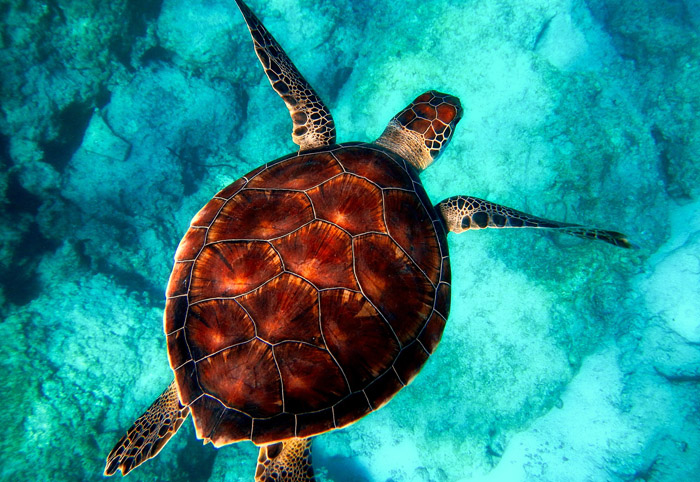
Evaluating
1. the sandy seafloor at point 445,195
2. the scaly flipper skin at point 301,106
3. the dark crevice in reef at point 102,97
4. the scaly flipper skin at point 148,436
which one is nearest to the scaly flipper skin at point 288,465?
the scaly flipper skin at point 148,436

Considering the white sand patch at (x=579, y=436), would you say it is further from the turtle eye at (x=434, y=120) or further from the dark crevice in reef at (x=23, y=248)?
the dark crevice in reef at (x=23, y=248)

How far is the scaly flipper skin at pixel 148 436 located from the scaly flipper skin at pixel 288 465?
69 cm

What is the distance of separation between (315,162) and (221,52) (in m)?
5.16

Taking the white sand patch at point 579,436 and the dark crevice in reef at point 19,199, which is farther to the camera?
the white sand patch at point 579,436

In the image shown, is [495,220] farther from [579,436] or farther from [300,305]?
[579,436]

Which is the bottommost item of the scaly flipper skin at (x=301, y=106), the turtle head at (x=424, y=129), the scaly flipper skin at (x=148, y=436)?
the scaly flipper skin at (x=148, y=436)

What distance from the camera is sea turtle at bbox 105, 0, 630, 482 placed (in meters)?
1.68

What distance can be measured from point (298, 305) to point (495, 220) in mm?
2126

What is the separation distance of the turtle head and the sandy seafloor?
2.46 meters

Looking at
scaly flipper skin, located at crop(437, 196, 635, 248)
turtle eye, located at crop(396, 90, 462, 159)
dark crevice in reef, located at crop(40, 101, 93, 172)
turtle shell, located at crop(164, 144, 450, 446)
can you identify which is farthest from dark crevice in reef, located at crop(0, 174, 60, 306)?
scaly flipper skin, located at crop(437, 196, 635, 248)

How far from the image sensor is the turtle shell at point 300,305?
5.50 ft

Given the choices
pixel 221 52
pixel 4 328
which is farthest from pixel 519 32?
pixel 4 328

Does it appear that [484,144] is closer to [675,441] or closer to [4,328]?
[675,441]

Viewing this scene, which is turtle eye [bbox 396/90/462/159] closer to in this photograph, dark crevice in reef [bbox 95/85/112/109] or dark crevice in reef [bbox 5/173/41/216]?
dark crevice in reef [bbox 95/85/112/109]
